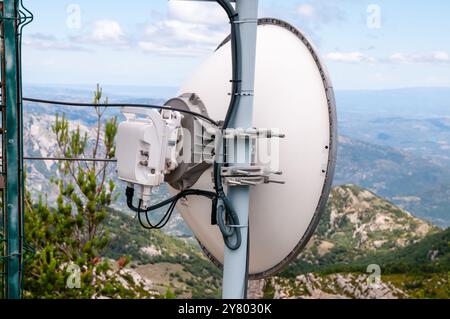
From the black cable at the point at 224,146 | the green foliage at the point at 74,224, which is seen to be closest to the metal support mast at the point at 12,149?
the black cable at the point at 224,146

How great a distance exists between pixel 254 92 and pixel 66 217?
27.9ft

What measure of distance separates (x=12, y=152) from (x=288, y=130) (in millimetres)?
1895

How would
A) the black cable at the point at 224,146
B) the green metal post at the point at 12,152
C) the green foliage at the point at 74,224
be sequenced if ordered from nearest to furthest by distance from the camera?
the green metal post at the point at 12,152, the black cable at the point at 224,146, the green foliage at the point at 74,224

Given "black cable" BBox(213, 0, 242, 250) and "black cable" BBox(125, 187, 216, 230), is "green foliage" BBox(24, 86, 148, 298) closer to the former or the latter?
"black cable" BBox(125, 187, 216, 230)

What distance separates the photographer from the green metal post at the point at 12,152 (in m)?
4.23

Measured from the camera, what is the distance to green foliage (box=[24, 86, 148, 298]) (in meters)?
12.1

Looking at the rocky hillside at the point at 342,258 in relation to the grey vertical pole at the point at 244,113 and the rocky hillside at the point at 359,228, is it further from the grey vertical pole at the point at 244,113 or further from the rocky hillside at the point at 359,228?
the grey vertical pole at the point at 244,113

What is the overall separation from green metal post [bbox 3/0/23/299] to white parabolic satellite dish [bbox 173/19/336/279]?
1.37 meters

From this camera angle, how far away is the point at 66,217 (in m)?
12.5

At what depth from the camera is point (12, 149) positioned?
4.34 m

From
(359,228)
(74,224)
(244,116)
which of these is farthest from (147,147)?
(359,228)

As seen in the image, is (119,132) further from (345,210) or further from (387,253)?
(345,210)

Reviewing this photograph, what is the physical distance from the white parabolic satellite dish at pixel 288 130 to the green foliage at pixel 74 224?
24.0 feet

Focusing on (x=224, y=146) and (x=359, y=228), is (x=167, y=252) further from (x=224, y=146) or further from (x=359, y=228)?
(x=224, y=146)
